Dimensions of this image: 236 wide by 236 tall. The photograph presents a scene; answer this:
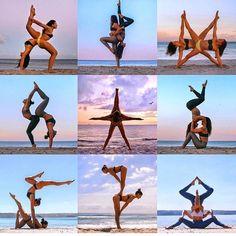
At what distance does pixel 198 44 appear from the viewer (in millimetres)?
3178

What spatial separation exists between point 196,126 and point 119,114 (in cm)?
37

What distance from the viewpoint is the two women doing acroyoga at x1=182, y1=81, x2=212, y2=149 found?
3.19 meters

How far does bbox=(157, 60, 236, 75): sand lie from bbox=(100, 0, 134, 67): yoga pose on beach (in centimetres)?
20

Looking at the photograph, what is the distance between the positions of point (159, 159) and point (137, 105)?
0.28 metres

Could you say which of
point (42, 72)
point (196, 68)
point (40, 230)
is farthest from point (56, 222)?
point (196, 68)

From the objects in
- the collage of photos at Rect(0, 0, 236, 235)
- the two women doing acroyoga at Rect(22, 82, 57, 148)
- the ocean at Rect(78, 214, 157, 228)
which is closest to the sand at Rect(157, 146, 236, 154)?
the collage of photos at Rect(0, 0, 236, 235)

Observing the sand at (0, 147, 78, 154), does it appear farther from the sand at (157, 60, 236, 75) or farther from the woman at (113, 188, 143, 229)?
the sand at (157, 60, 236, 75)

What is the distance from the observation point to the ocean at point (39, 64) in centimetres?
320

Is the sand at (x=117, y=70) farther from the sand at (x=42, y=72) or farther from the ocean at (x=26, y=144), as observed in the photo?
the ocean at (x=26, y=144)

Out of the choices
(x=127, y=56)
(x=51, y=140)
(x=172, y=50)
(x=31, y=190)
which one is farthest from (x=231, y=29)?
(x=31, y=190)

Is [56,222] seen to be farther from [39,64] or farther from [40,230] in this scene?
[39,64]

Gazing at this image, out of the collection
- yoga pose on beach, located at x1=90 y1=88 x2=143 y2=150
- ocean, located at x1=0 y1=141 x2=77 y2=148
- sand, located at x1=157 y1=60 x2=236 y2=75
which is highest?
sand, located at x1=157 y1=60 x2=236 y2=75

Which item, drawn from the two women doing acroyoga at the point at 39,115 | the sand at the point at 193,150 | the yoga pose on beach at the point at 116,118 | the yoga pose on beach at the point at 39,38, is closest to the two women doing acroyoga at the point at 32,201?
the two women doing acroyoga at the point at 39,115

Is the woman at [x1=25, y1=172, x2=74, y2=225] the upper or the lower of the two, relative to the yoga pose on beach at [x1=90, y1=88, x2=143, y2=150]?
lower
